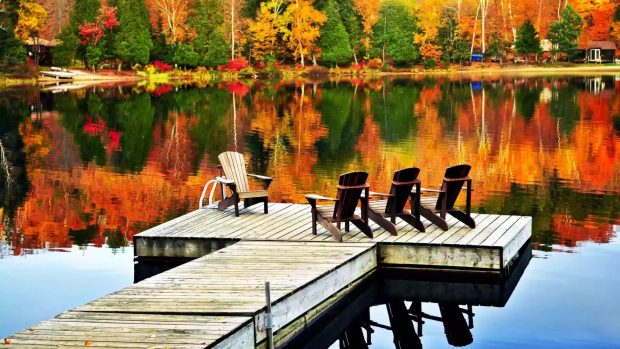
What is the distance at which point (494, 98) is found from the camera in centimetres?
5425

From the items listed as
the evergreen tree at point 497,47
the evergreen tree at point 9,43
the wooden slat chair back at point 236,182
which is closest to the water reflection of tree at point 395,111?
the wooden slat chair back at point 236,182

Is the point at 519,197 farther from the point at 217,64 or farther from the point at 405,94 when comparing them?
the point at 217,64

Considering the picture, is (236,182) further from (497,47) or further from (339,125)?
(497,47)

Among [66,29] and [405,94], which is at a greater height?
[66,29]

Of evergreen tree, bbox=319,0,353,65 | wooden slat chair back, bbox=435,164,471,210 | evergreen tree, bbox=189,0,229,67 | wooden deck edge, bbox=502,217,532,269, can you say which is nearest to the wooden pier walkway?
wooden slat chair back, bbox=435,164,471,210

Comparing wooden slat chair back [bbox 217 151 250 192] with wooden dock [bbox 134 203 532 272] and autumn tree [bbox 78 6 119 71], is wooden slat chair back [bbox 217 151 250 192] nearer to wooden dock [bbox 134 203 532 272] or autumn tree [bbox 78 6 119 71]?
wooden dock [bbox 134 203 532 272]

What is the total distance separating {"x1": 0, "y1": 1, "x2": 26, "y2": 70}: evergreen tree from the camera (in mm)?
69938

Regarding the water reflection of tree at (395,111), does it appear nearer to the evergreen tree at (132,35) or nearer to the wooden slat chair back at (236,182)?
the wooden slat chair back at (236,182)

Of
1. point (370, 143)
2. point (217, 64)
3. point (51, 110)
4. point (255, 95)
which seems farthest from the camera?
point (217, 64)

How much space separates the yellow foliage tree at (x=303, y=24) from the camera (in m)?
88.2

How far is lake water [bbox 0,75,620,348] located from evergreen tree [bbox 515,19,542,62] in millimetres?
38623

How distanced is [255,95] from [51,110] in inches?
582

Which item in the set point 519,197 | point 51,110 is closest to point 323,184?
point 519,197

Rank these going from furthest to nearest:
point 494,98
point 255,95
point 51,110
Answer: point 255,95 → point 494,98 → point 51,110
